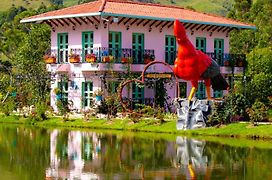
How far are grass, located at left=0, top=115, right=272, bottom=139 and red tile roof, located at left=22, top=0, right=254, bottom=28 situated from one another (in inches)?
227

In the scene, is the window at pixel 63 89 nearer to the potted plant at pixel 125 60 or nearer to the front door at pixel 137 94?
the front door at pixel 137 94

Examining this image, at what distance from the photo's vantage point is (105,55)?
118ft

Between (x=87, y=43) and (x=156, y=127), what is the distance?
9.70 m

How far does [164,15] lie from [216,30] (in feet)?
15.7

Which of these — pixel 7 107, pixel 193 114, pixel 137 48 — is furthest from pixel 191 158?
pixel 7 107

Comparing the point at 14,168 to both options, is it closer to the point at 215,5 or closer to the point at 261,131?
the point at 261,131

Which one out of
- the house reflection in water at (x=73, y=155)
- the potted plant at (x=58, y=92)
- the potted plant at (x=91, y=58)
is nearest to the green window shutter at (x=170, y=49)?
the potted plant at (x=91, y=58)

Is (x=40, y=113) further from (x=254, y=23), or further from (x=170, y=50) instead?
(x=254, y=23)

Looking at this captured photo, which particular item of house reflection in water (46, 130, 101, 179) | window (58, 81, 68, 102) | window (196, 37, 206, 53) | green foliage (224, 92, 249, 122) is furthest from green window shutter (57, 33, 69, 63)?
green foliage (224, 92, 249, 122)

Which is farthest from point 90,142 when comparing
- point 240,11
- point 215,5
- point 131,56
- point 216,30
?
point 215,5

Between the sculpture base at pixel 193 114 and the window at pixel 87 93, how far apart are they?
9291mm

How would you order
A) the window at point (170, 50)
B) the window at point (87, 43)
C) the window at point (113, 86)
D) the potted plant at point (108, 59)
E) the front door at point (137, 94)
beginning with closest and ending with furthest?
the potted plant at point (108, 59) < the window at point (113, 86) < the front door at point (137, 94) < the window at point (87, 43) < the window at point (170, 50)

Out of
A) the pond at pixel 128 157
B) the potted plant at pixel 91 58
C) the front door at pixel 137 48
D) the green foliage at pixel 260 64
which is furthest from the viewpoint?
the green foliage at pixel 260 64

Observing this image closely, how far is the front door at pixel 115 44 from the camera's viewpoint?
36.7m
